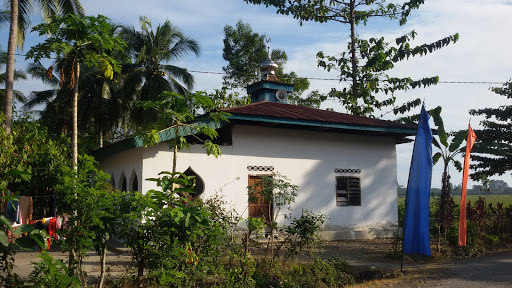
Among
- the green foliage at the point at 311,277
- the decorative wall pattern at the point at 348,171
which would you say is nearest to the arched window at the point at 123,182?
the decorative wall pattern at the point at 348,171

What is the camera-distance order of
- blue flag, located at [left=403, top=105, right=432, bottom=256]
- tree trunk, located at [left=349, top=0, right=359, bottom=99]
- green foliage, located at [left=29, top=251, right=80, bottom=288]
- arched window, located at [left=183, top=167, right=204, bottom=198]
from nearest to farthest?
green foliage, located at [left=29, top=251, right=80, bottom=288] → blue flag, located at [left=403, top=105, right=432, bottom=256] → arched window, located at [left=183, top=167, right=204, bottom=198] → tree trunk, located at [left=349, top=0, right=359, bottom=99]

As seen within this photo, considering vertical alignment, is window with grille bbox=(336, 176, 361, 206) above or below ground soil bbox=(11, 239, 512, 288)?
above

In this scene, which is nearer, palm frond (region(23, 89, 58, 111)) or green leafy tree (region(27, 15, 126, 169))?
green leafy tree (region(27, 15, 126, 169))

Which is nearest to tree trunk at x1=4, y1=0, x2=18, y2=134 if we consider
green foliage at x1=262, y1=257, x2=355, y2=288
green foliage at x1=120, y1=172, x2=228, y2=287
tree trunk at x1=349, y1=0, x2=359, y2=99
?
green foliage at x1=262, y1=257, x2=355, y2=288

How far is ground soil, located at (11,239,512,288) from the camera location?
8344 millimetres

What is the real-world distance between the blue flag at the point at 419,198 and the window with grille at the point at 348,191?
18.6 feet

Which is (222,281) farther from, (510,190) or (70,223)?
(510,190)

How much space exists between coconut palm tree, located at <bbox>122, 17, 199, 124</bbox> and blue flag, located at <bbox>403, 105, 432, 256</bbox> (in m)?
17.1

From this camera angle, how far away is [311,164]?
14461mm

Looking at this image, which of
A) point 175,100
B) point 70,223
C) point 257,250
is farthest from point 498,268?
point 70,223

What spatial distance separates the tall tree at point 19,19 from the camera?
14.5 metres

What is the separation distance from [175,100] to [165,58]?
18745 millimetres

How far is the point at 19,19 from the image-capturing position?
16.2m

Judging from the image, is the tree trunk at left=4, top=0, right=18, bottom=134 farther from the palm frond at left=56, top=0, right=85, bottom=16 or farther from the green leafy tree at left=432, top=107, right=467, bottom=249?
the green leafy tree at left=432, top=107, right=467, bottom=249
